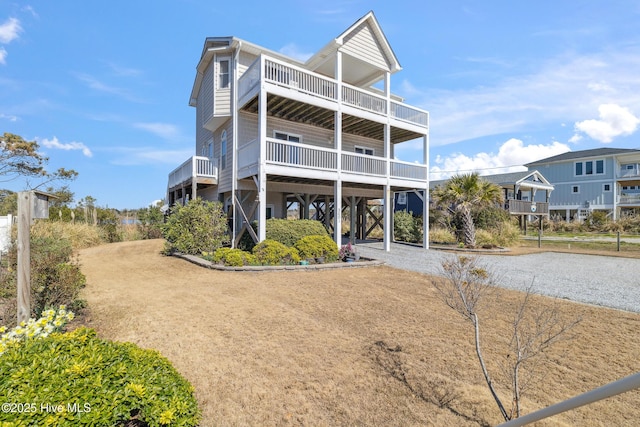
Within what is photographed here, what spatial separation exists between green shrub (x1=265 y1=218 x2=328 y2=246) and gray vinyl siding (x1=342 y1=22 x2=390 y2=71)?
8167 millimetres

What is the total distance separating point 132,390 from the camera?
2.16 meters

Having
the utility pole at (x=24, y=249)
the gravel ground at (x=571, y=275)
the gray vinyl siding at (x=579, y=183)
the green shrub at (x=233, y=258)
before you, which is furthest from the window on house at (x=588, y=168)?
the utility pole at (x=24, y=249)

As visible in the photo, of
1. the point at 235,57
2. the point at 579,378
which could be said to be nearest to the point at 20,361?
the point at 579,378

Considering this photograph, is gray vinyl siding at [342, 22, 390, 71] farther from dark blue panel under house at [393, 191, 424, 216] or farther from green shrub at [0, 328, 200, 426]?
green shrub at [0, 328, 200, 426]

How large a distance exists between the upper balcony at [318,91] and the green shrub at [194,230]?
5.04 meters

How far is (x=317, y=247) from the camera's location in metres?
10.8

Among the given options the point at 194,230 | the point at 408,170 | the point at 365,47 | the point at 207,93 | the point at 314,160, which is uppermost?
the point at 365,47

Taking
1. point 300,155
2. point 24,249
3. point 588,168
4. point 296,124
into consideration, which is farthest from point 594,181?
point 24,249

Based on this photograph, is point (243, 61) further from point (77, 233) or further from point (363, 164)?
point (77, 233)

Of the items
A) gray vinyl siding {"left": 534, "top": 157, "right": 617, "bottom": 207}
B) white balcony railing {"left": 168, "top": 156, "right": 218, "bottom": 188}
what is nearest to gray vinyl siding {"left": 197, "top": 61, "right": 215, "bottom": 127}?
white balcony railing {"left": 168, "top": 156, "right": 218, "bottom": 188}

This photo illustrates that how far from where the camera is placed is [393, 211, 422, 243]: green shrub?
1962 centimetres

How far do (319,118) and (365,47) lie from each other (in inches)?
154

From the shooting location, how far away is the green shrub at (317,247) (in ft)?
34.9

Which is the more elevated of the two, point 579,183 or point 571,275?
point 579,183
